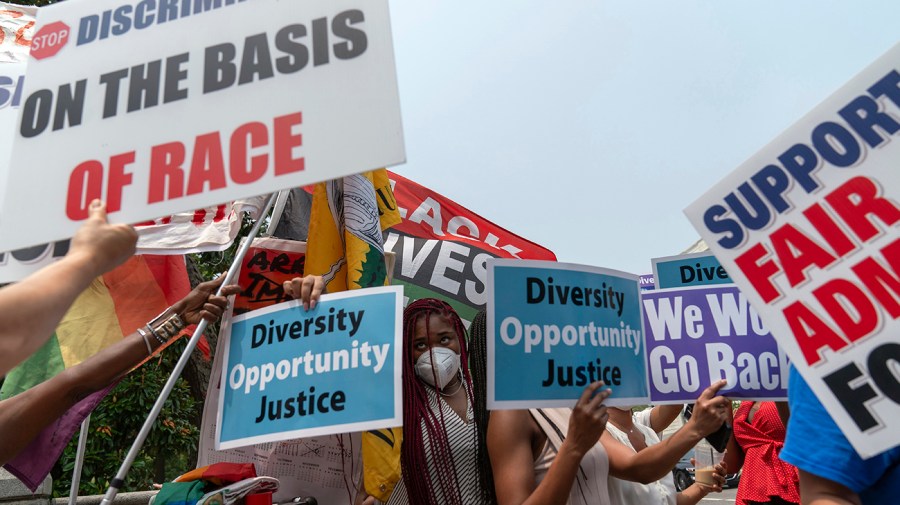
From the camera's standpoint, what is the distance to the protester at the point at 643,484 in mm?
3029

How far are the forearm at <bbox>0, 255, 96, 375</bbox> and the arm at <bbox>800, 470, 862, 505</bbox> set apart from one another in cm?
155

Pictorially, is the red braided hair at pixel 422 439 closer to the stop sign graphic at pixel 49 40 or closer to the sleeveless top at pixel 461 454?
the sleeveless top at pixel 461 454

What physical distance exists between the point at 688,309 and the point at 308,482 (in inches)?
70.8

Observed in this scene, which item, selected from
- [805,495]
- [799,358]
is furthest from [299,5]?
[805,495]

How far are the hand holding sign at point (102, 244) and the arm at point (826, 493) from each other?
155 centimetres

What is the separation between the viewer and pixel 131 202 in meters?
1.93

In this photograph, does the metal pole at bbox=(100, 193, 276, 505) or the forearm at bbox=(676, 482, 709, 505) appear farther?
the forearm at bbox=(676, 482, 709, 505)

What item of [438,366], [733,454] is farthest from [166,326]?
[733,454]

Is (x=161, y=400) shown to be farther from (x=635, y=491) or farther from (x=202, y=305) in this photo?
(x=635, y=491)

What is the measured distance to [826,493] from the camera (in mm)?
1550

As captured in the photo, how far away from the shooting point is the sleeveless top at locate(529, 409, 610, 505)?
2.68 m

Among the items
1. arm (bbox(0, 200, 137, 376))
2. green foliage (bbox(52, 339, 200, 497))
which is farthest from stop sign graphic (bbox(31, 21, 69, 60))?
green foliage (bbox(52, 339, 200, 497))

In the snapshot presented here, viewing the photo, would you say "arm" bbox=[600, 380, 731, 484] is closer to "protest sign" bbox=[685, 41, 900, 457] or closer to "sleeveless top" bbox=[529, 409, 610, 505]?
"sleeveless top" bbox=[529, 409, 610, 505]

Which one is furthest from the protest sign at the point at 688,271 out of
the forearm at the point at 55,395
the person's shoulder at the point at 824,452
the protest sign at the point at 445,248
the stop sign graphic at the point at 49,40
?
the stop sign graphic at the point at 49,40
